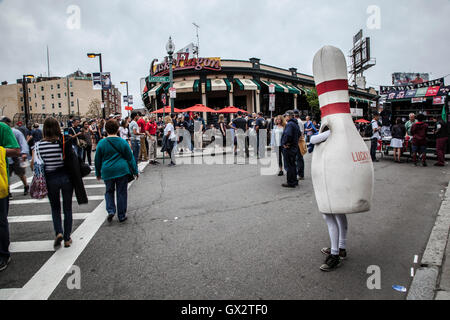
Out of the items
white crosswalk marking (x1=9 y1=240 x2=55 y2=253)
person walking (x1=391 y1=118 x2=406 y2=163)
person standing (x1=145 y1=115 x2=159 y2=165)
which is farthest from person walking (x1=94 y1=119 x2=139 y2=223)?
person walking (x1=391 y1=118 x2=406 y2=163)

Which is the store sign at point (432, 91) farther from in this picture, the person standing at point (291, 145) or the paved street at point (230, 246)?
the person standing at point (291, 145)

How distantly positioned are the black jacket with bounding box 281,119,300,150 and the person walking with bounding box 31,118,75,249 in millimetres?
4814

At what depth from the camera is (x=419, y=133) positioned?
10.2m

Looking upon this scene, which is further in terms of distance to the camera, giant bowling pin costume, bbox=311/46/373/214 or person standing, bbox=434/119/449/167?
person standing, bbox=434/119/449/167

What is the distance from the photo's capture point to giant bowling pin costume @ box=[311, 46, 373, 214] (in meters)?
3.04

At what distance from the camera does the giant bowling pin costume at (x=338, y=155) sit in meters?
3.04

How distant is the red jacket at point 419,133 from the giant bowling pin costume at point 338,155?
8.58m

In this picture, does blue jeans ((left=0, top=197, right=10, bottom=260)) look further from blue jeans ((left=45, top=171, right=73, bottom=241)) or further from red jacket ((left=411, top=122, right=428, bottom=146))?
red jacket ((left=411, top=122, right=428, bottom=146))

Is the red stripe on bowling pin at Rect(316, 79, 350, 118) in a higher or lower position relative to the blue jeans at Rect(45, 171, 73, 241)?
higher

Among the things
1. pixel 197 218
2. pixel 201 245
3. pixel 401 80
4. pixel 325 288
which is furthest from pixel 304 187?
pixel 401 80

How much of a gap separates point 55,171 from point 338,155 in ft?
12.2

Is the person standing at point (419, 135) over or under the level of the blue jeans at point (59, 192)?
over

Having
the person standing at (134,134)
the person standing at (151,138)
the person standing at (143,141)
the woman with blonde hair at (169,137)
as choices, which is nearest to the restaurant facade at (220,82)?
the person standing at (143,141)

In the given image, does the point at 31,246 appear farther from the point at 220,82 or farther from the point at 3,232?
the point at 220,82
